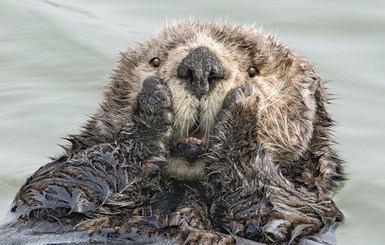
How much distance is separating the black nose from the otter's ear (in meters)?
0.85

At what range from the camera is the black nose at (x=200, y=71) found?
5293 millimetres

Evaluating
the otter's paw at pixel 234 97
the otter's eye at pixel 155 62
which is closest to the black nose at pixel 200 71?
the otter's paw at pixel 234 97

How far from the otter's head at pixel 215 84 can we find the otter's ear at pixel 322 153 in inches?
0.4

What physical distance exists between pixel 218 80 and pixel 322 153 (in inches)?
34.4

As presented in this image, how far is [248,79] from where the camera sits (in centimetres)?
573

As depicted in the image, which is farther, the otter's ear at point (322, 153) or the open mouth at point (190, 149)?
the otter's ear at point (322, 153)

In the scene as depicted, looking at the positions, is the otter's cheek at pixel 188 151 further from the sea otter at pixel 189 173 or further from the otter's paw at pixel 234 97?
the otter's paw at pixel 234 97

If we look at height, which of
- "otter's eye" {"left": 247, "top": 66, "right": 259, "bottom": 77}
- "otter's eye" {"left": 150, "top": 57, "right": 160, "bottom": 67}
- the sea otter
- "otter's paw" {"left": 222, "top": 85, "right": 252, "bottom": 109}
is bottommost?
the sea otter

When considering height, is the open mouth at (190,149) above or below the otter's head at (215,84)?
below

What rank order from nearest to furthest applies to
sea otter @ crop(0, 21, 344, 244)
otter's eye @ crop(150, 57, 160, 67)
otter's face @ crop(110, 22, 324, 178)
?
1. sea otter @ crop(0, 21, 344, 244)
2. otter's face @ crop(110, 22, 324, 178)
3. otter's eye @ crop(150, 57, 160, 67)

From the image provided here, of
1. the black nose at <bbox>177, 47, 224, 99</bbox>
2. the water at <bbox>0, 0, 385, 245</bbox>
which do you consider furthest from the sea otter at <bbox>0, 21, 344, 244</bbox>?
the water at <bbox>0, 0, 385, 245</bbox>

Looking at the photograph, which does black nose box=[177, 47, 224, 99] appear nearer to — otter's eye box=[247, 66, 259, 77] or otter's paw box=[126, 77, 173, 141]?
otter's paw box=[126, 77, 173, 141]

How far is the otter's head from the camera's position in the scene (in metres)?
5.38

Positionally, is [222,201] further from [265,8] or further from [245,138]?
[265,8]
